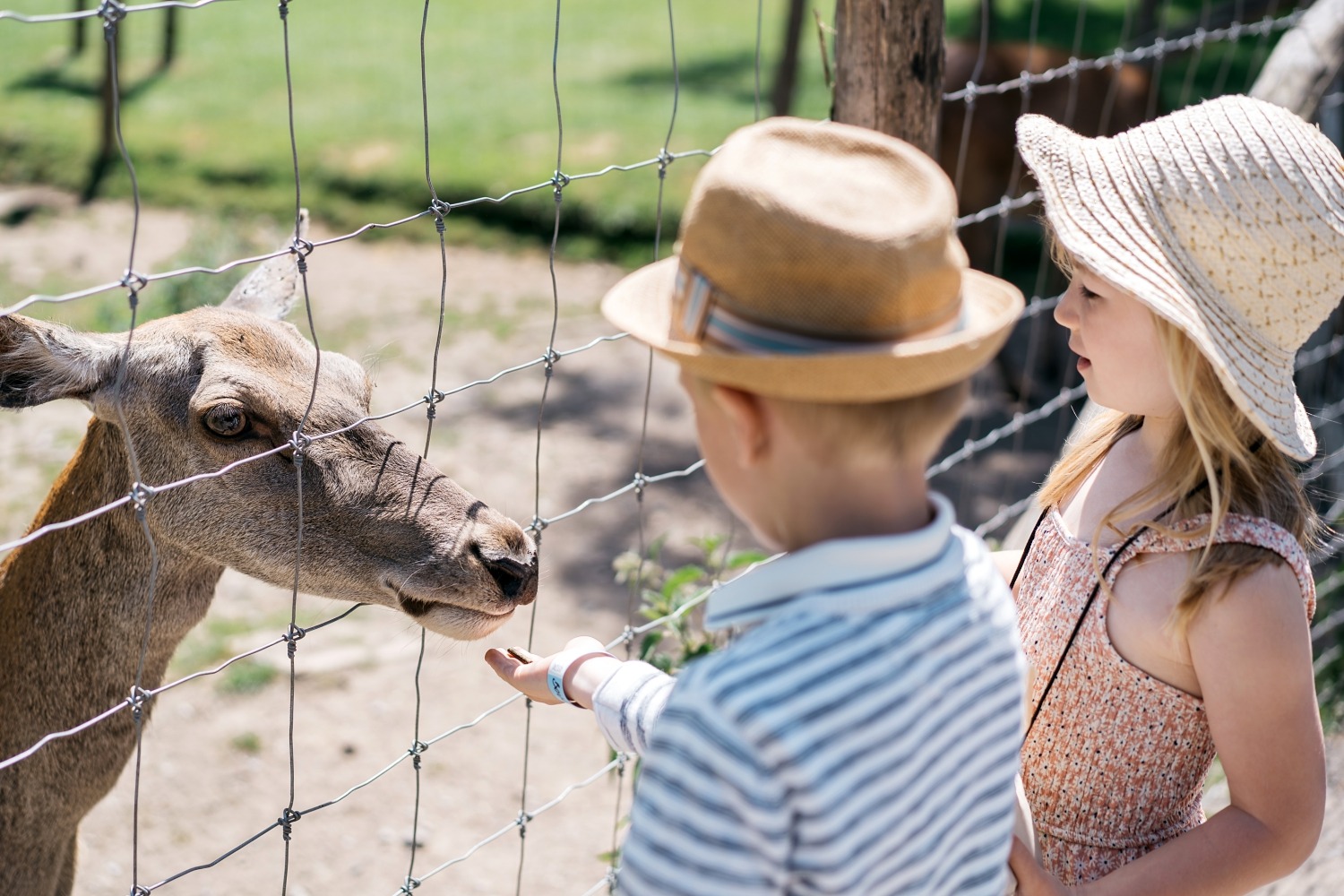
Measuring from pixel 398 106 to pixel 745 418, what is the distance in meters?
11.1

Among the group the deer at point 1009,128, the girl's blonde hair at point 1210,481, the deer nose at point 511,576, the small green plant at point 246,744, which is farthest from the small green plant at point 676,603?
the deer at point 1009,128

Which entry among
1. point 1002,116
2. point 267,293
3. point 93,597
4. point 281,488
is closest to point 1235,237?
point 281,488

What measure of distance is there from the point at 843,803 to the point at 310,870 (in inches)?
128

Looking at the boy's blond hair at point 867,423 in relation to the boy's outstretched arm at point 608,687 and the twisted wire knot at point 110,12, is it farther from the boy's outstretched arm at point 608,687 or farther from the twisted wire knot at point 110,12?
the twisted wire knot at point 110,12

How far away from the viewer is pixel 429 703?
490cm

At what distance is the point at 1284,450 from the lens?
6.01ft

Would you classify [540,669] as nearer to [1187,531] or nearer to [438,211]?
[438,211]

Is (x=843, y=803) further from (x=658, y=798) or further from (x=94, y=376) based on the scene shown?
(x=94, y=376)

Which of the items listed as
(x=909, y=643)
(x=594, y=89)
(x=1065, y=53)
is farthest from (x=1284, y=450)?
(x=594, y=89)

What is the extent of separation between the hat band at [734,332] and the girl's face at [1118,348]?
646 mm

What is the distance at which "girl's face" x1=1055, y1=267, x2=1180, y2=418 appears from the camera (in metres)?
1.88

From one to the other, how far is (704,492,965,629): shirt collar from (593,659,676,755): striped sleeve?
1.29 ft

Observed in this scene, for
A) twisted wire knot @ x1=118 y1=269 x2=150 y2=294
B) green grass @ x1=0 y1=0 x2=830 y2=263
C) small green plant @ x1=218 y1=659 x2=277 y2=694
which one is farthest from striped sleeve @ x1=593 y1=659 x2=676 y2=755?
green grass @ x1=0 y1=0 x2=830 y2=263

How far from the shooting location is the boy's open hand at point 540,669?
1.84 meters
